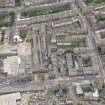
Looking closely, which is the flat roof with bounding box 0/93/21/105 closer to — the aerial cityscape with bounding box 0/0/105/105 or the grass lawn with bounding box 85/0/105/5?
the aerial cityscape with bounding box 0/0/105/105

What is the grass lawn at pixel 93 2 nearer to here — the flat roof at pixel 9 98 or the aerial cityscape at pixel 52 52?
the aerial cityscape at pixel 52 52

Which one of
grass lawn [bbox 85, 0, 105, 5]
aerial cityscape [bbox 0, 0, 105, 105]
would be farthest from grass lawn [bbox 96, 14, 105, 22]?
grass lawn [bbox 85, 0, 105, 5]

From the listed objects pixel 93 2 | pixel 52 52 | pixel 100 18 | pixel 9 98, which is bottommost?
pixel 9 98

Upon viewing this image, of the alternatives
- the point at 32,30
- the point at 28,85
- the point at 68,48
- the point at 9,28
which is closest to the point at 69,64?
the point at 68,48

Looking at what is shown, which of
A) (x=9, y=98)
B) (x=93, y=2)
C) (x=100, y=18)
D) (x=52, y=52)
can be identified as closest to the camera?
(x=9, y=98)

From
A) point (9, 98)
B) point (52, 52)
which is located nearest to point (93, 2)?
point (52, 52)

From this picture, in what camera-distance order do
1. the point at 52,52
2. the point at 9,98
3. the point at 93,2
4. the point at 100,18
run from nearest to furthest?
1. the point at 9,98
2. the point at 52,52
3. the point at 100,18
4. the point at 93,2

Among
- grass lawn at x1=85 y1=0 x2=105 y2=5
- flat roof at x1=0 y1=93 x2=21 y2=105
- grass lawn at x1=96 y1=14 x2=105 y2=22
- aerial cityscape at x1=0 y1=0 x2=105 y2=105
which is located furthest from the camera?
grass lawn at x1=85 y1=0 x2=105 y2=5

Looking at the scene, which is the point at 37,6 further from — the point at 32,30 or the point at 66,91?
the point at 66,91

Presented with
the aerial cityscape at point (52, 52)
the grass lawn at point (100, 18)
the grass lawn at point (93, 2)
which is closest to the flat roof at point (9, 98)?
the aerial cityscape at point (52, 52)

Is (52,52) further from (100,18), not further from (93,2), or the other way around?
(93,2)
